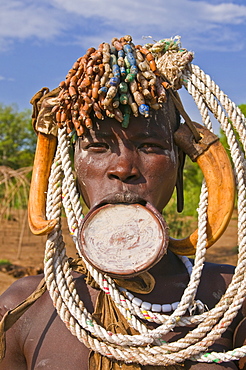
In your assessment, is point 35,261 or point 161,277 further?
point 35,261

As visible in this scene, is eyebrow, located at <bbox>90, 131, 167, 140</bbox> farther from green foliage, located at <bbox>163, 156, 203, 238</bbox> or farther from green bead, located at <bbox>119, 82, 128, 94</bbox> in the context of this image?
green foliage, located at <bbox>163, 156, 203, 238</bbox>

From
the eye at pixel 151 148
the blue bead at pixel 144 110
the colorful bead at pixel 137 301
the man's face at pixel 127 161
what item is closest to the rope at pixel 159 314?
the colorful bead at pixel 137 301

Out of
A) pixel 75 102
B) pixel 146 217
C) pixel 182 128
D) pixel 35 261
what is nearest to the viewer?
pixel 146 217

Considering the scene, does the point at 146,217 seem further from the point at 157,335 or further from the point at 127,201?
the point at 157,335

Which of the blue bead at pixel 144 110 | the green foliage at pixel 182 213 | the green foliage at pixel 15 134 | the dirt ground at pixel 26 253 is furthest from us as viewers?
the green foliage at pixel 15 134

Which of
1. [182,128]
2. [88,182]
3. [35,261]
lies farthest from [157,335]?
[35,261]

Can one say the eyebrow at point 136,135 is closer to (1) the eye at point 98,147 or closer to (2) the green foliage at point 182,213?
(1) the eye at point 98,147

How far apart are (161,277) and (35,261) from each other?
10.2m

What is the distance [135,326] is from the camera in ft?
5.01

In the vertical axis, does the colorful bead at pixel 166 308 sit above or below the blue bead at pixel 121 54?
below

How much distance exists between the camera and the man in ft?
4.98

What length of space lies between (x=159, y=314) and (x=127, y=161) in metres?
0.54

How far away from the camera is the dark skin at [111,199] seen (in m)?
1.53

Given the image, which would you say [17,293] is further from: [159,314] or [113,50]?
[113,50]
